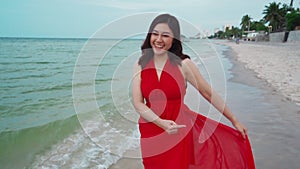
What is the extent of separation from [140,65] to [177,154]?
2.09 feet

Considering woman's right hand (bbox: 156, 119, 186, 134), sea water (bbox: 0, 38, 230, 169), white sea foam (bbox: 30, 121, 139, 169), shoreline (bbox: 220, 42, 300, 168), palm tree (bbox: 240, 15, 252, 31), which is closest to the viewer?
woman's right hand (bbox: 156, 119, 186, 134)

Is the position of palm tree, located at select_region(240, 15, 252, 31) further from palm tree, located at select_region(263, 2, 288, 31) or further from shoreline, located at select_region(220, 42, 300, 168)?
shoreline, located at select_region(220, 42, 300, 168)

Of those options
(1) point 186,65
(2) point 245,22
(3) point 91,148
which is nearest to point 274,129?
(3) point 91,148

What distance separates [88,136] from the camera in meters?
4.68

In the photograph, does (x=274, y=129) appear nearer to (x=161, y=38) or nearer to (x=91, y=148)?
(x=91, y=148)

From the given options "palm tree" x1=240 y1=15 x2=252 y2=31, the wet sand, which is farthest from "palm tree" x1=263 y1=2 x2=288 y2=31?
the wet sand

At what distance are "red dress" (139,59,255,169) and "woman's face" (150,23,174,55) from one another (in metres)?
0.10

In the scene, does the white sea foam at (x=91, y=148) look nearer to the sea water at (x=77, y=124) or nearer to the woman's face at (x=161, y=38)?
the sea water at (x=77, y=124)

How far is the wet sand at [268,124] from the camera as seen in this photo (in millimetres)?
3219

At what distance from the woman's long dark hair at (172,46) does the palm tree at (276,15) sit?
71609 millimetres

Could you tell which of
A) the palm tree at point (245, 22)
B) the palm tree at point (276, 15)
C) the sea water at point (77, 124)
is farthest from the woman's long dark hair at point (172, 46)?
the palm tree at point (245, 22)

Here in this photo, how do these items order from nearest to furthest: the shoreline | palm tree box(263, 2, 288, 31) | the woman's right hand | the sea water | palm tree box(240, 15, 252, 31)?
1. the woman's right hand
2. the sea water
3. the shoreline
4. palm tree box(263, 2, 288, 31)
5. palm tree box(240, 15, 252, 31)

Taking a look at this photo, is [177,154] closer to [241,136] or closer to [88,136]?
[241,136]

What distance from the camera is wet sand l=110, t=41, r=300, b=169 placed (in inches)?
127
